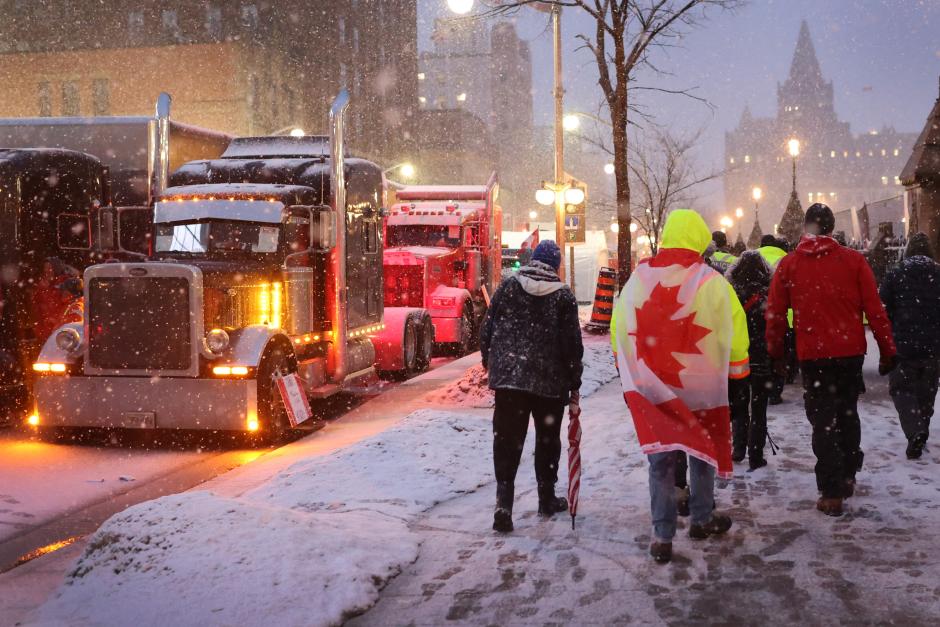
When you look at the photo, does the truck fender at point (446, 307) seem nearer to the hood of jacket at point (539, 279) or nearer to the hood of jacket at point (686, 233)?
the hood of jacket at point (539, 279)

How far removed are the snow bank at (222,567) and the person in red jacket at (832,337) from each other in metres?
2.89

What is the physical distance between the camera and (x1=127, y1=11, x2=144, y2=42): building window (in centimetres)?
4966

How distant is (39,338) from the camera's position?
1329 centimetres

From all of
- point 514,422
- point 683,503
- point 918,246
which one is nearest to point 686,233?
point 514,422

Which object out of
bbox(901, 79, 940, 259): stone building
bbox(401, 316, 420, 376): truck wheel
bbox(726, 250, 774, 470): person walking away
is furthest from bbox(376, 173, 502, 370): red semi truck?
bbox(726, 250, 774, 470): person walking away

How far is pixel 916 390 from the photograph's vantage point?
27.6ft

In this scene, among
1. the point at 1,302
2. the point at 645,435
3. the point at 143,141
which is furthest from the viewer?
the point at 143,141

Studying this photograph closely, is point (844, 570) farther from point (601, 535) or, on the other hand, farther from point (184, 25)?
point (184, 25)

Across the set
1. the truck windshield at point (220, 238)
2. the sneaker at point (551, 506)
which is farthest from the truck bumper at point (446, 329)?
the sneaker at point (551, 506)

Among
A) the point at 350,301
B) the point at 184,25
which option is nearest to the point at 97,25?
the point at 184,25

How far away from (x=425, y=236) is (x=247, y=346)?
1178 centimetres

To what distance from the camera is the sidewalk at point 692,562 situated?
190 inches

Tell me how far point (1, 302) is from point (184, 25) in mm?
39951

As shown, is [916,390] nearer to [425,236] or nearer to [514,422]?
[514,422]
